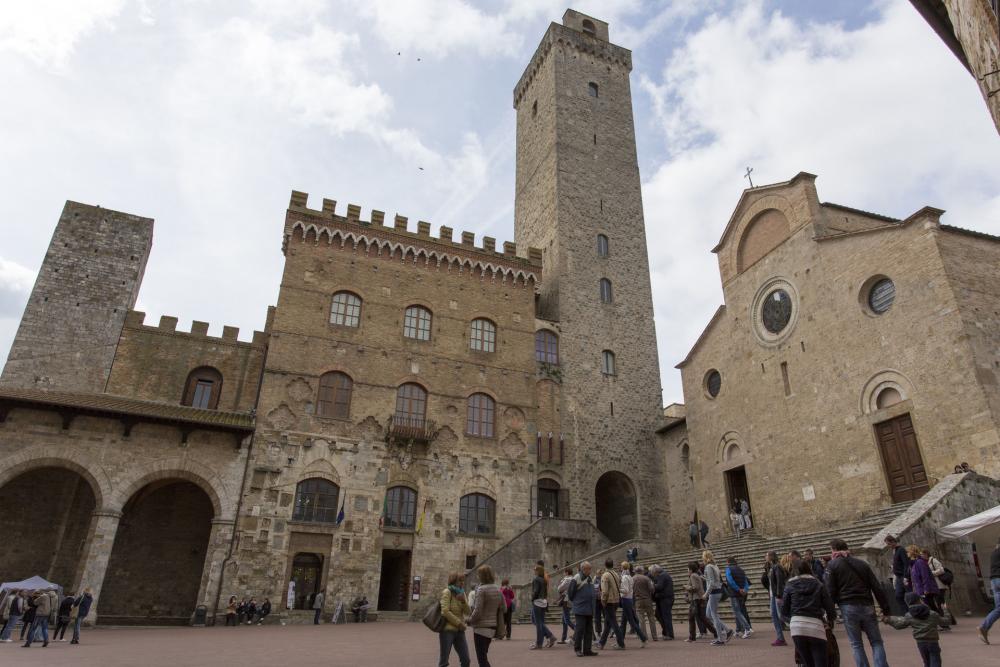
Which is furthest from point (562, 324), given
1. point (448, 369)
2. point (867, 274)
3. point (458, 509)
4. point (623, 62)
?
point (623, 62)

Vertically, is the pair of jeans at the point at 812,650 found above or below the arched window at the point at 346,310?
below

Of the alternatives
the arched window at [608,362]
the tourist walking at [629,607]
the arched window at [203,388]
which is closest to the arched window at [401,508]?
the arched window at [203,388]

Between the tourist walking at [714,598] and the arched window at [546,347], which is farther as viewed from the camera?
the arched window at [546,347]

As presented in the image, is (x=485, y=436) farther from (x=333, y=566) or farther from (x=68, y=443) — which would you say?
(x=68, y=443)

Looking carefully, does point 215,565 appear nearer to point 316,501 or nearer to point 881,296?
point 316,501

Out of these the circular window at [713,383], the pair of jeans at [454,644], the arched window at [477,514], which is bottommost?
the pair of jeans at [454,644]

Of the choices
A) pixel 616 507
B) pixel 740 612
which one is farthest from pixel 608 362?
pixel 740 612

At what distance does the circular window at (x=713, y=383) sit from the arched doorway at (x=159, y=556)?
18555mm

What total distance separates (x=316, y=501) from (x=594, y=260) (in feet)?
53.0

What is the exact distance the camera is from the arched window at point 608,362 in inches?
1061

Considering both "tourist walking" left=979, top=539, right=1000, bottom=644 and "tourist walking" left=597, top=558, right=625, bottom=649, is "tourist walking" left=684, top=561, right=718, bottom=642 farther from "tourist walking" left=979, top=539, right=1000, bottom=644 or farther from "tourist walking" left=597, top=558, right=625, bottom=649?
"tourist walking" left=979, top=539, right=1000, bottom=644

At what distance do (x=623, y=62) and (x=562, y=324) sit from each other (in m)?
17.5

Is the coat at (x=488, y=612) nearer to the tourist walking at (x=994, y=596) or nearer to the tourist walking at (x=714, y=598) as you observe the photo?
the tourist walking at (x=714, y=598)

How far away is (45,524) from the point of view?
19000 mm
